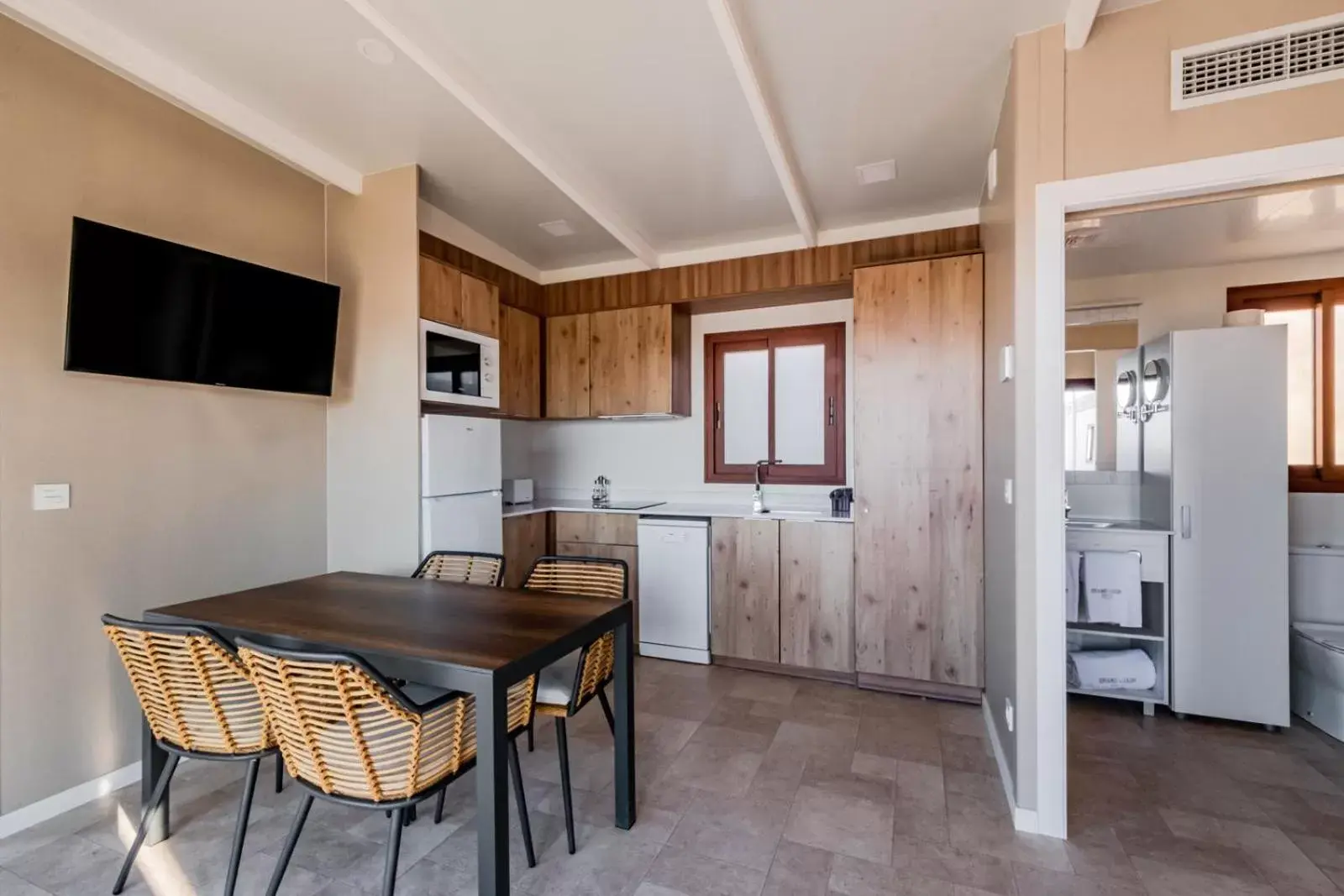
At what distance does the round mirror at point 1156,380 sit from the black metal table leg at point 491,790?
136 inches

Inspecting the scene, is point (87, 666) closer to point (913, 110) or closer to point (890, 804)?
point (890, 804)

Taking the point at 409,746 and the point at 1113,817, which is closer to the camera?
the point at 409,746

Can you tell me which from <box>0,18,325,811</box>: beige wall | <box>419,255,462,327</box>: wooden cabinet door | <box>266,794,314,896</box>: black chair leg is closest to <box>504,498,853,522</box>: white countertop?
<box>419,255,462,327</box>: wooden cabinet door

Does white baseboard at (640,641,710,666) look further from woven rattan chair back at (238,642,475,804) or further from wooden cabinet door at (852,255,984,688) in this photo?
woven rattan chair back at (238,642,475,804)

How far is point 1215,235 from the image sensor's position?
3.03 metres

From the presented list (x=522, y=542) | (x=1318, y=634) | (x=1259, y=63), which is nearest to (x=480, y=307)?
(x=522, y=542)

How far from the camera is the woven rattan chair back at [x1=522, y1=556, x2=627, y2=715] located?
7.47ft

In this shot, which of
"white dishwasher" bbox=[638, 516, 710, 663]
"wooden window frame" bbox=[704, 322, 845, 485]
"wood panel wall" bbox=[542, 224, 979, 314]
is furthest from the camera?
"wooden window frame" bbox=[704, 322, 845, 485]

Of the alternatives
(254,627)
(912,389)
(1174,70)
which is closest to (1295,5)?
(1174,70)

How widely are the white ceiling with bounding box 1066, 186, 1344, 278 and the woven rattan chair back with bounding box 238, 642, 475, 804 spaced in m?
3.19

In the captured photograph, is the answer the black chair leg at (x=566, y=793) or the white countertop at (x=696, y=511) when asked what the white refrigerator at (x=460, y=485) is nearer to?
the white countertop at (x=696, y=511)

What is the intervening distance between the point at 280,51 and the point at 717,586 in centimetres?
336

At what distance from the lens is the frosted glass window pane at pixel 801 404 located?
418 centimetres

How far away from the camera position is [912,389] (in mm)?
3285
